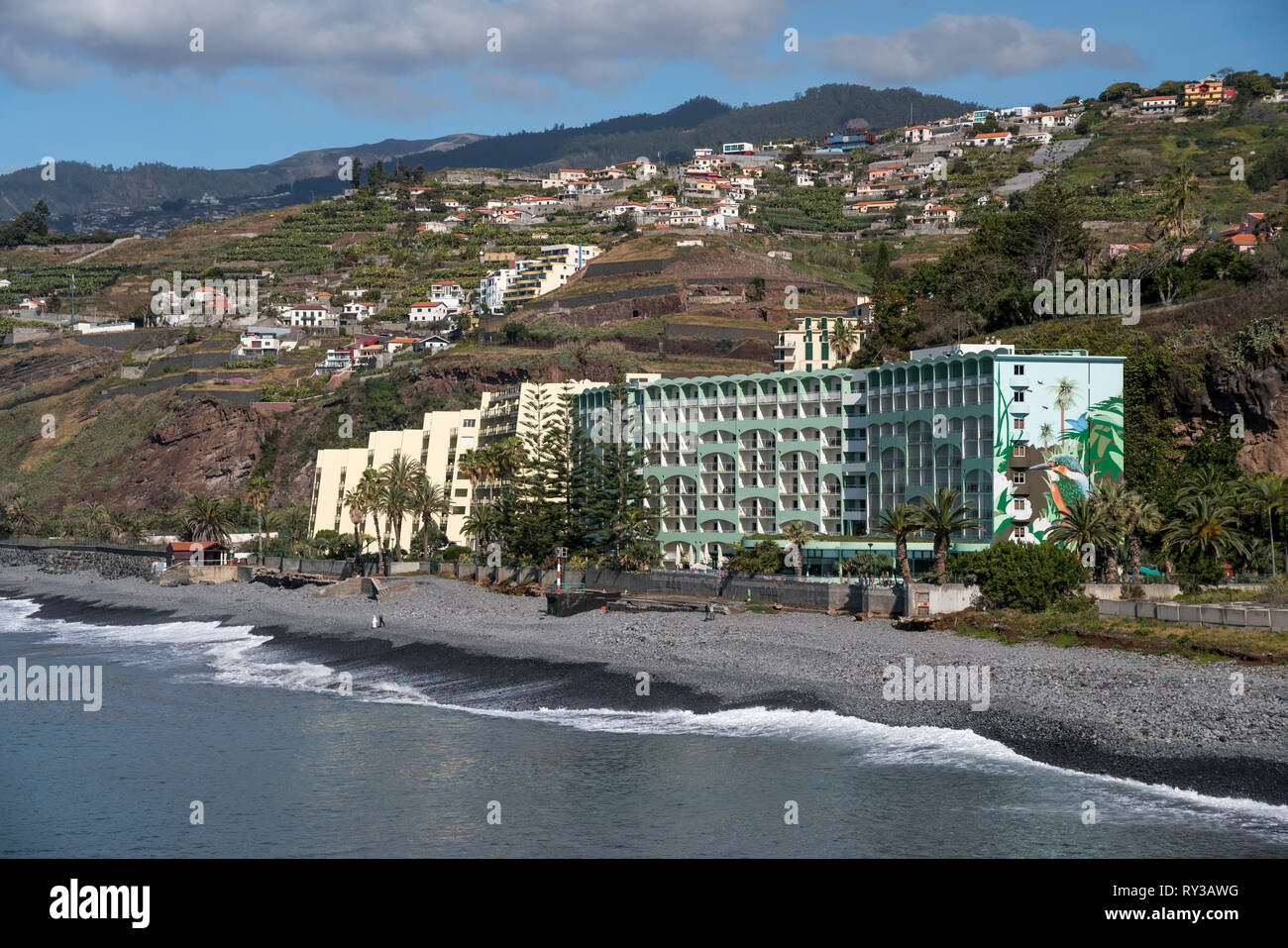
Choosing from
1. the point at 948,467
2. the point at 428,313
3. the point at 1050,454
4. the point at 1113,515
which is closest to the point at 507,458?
the point at 948,467

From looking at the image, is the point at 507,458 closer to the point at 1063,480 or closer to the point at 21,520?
the point at 1063,480

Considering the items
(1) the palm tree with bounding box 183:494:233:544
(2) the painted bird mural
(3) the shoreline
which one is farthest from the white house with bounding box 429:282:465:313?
(2) the painted bird mural

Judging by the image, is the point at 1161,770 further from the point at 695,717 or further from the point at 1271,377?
the point at 1271,377

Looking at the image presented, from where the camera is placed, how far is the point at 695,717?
4119 centimetres

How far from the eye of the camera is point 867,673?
143 feet

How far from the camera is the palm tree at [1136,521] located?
52.3 metres

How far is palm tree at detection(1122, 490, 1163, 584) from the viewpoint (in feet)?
172

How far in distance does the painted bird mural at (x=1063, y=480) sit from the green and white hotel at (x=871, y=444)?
71mm

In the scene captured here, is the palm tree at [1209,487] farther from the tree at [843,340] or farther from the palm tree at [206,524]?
the palm tree at [206,524]
